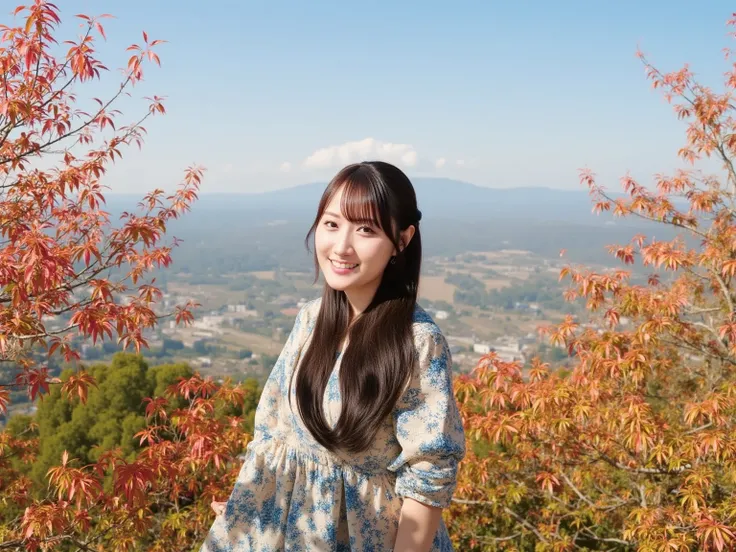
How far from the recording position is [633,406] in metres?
3.25

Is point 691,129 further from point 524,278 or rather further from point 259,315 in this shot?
point 524,278

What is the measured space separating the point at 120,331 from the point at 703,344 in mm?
4428

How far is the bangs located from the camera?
143cm

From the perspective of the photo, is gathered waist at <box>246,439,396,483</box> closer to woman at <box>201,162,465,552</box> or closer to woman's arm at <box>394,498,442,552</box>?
woman at <box>201,162,465,552</box>

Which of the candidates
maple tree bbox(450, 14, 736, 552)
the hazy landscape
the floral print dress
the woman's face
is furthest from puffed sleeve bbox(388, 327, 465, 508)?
the hazy landscape

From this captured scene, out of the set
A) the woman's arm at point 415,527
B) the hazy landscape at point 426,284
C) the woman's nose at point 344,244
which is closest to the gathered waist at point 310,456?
the woman's arm at point 415,527

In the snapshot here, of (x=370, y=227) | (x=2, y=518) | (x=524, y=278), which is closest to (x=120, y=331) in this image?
(x=370, y=227)

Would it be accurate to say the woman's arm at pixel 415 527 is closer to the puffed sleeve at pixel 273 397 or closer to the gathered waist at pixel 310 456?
the gathered waist at pixel 310 456

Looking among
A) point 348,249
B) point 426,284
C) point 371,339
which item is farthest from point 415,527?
point 426,284

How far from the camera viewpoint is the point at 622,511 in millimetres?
4824

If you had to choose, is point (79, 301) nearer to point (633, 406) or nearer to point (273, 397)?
point (273, 397)

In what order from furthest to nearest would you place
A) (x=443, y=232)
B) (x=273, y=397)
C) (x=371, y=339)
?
(x=443, y=232), (x=273, y=397), (x=371, y=339)

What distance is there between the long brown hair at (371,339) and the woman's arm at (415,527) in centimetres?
19

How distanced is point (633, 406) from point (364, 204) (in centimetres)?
255
